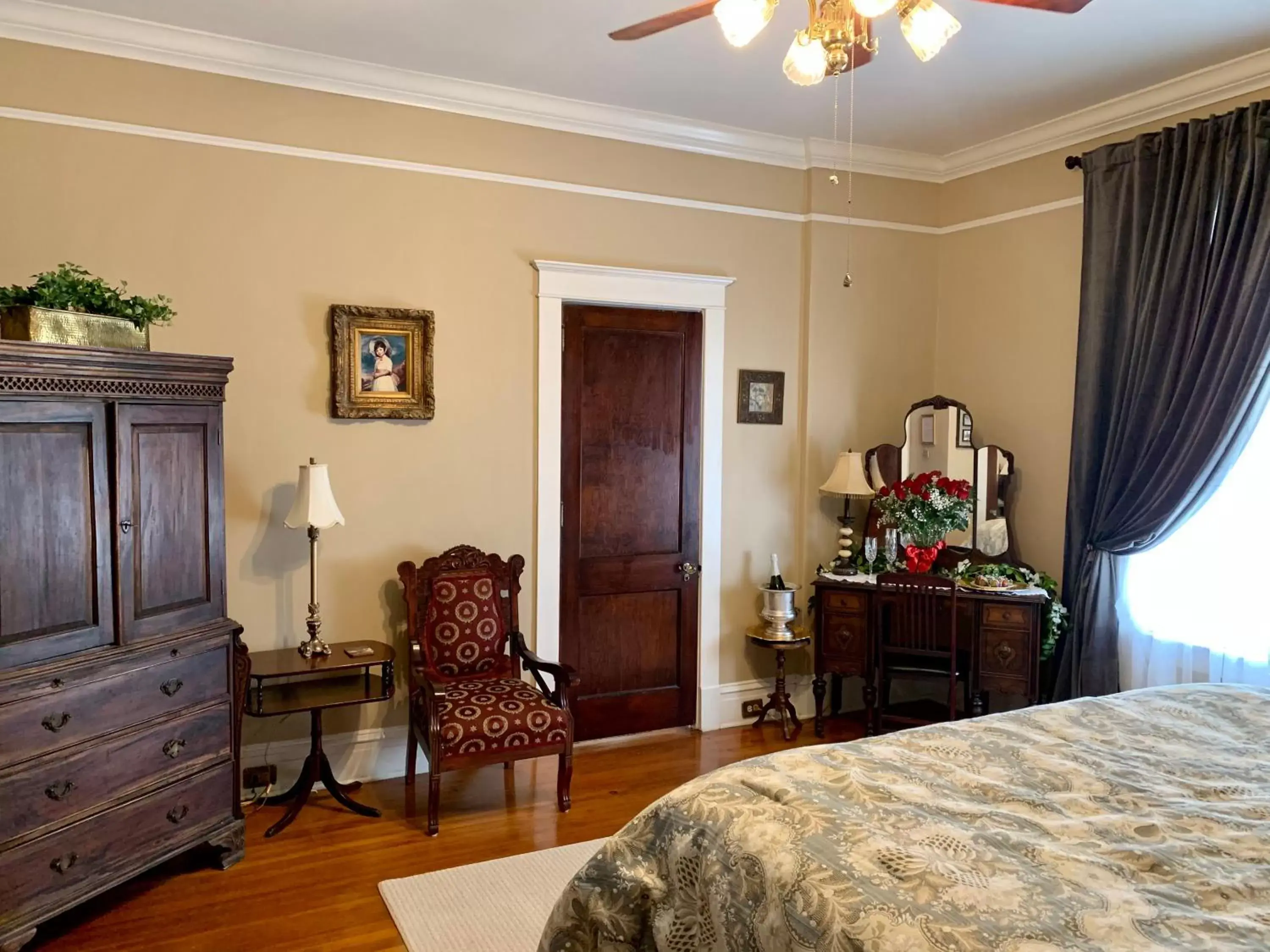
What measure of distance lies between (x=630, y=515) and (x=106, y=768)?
2.41 m

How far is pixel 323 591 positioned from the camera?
3.79 metres

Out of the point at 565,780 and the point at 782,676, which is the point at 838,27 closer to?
the point at 565,780

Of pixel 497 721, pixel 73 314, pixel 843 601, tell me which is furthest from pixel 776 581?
pixel 73 314

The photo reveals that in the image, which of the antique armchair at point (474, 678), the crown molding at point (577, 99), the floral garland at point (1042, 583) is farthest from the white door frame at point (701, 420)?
the floral garland at point (1042, 583)

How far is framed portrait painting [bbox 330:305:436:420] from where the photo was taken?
147 inches

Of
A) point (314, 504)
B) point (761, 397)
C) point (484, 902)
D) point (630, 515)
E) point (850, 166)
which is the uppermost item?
point (850, 166)

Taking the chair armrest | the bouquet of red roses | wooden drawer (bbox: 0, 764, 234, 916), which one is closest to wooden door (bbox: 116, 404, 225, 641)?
wooden drawer (bbox: 0, 764, 234, 916)

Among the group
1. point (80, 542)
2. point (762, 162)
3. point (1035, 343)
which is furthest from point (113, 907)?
point (1035, 343)

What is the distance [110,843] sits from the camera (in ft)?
8.95

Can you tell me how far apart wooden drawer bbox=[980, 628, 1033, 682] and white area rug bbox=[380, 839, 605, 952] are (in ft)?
6.55

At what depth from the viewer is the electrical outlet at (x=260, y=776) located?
3652mm

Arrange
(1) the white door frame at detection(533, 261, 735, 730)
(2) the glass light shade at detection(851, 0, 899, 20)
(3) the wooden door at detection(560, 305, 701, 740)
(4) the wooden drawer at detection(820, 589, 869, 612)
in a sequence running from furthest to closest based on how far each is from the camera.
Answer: (4) the wooden drawer at detection(820, 589, 869, 612), (3) the wooden door at detection(560, 305, 701, 740), (1) the white door frame at detection(533, 261, 735, 730), (2) the glass light shade at detection(851, 0, 899, 20)

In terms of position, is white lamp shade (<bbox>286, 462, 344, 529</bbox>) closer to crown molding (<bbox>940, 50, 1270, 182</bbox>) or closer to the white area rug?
the white area rug

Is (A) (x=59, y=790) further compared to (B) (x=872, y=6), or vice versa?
(A) (x=59, y=790)
